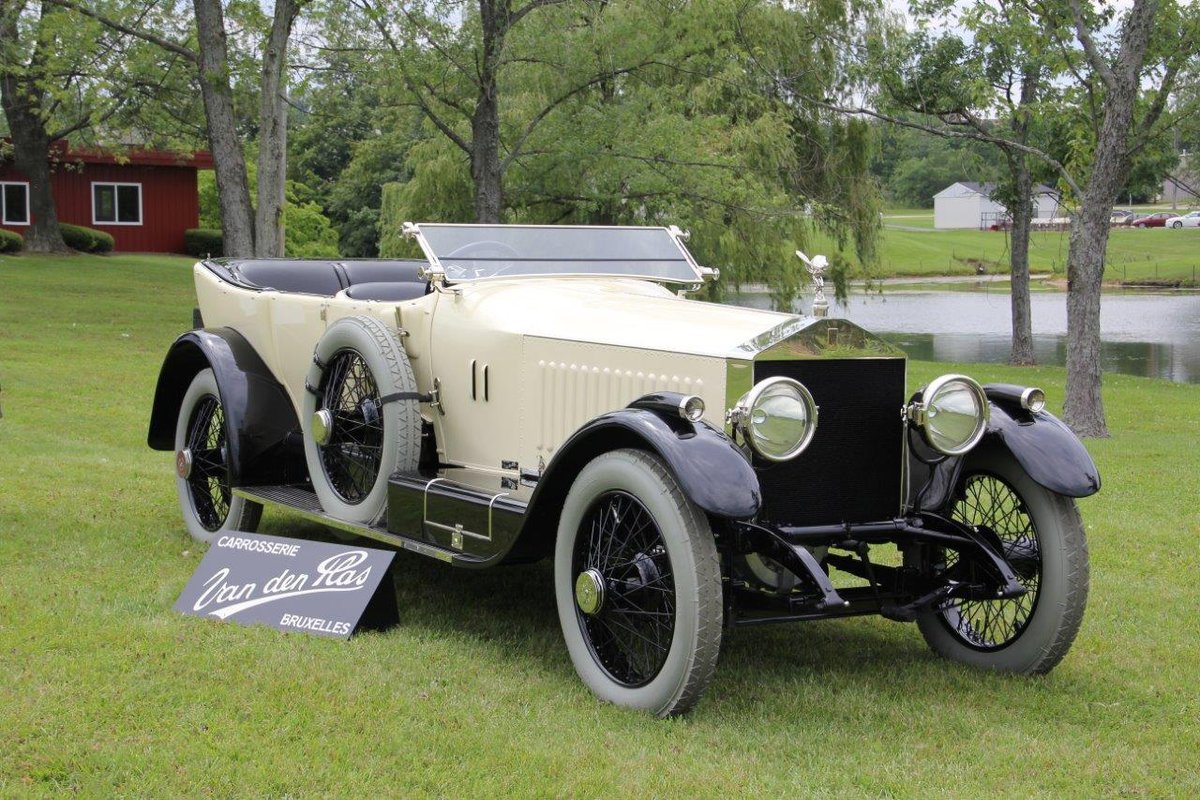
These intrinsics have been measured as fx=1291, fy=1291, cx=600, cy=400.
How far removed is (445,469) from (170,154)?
102ft

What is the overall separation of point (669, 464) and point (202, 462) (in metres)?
3.77

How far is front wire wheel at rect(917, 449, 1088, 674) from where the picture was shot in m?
4.73

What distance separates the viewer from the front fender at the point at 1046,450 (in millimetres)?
4703

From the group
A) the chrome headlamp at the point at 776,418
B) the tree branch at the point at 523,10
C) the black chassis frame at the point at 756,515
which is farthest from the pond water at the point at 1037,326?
the chrome headlamp at the point at 776,418

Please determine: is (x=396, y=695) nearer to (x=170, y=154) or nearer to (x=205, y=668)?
(x=205, y=668)

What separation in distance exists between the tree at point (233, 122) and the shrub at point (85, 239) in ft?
55.5

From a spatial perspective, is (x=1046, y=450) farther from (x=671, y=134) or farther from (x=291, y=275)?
(x=671, y=134)

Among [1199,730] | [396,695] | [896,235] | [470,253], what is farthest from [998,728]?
[896,235]

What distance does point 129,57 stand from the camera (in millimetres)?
18094

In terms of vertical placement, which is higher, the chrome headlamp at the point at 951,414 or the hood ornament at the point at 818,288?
the hood ornament at the point at 818,288

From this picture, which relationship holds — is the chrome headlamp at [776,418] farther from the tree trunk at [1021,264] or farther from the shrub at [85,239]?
the shrub at [85,239]

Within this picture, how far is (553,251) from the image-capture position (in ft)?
20.7

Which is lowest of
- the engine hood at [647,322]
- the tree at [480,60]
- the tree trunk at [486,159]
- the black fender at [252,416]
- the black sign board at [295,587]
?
the black sign board at [295,587]

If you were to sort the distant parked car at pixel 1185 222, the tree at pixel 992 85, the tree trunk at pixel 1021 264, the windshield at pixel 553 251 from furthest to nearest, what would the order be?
the distant parked car at pixel 1185 222, the tree trunk at pixel 1021 264, the tree at pixel 992 85, the windshield at pixel 553 251
